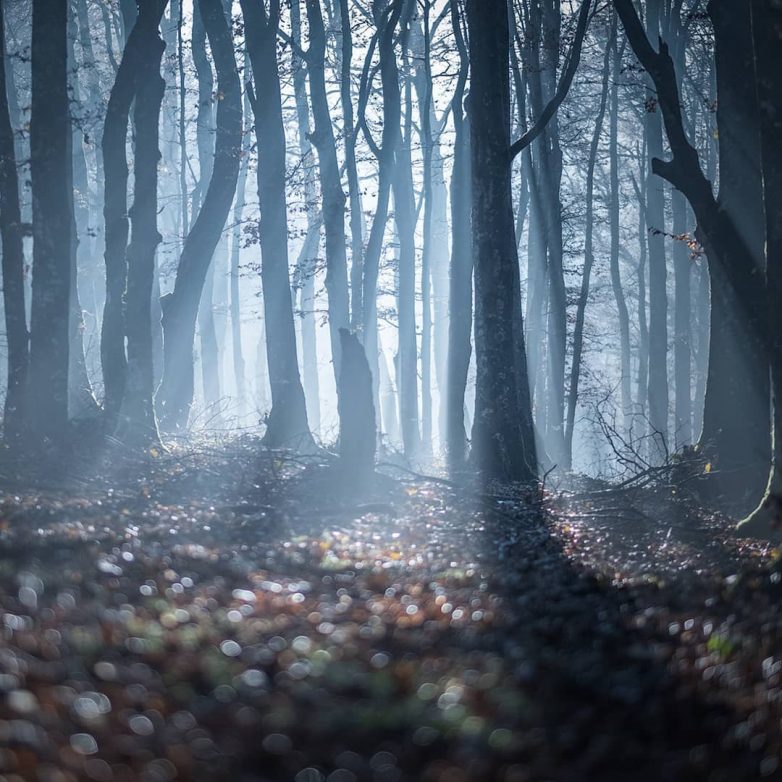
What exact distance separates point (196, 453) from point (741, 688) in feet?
31.9

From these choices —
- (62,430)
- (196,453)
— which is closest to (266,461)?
(196,453)

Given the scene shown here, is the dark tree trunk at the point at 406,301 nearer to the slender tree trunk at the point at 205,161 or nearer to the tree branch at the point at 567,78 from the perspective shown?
the slender tree trunk at the point at 205,161

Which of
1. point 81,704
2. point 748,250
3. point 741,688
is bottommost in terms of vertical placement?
point 741,688

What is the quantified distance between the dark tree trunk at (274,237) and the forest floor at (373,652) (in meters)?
6.27

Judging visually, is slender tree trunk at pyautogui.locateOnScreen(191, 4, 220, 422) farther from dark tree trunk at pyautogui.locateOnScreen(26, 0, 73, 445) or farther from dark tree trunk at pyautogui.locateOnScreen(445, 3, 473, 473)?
dark tree trunk at pyautogui.locateOnScreen(26, 0, 73, 445)

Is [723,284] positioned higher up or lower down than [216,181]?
lower down

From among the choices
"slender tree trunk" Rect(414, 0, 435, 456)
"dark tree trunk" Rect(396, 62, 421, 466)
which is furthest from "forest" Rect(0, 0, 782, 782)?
"slender tree trunk" Rect(414, 0, 435, 456)

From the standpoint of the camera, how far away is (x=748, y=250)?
1034 cm

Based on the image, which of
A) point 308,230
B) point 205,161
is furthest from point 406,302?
point 205,161

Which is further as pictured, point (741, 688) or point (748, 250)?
point (748, 250)

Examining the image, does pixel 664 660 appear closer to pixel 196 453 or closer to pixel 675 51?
pixel 196 453

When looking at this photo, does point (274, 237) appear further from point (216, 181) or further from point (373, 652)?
point (373, 652)

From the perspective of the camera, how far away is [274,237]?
16.2m

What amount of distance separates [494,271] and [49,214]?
5.70 metres
